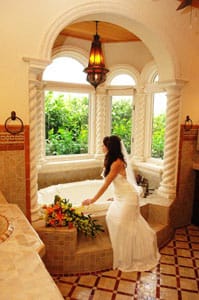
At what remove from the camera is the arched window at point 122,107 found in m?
4.74

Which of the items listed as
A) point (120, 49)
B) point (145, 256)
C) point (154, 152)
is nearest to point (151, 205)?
point (145, 256)

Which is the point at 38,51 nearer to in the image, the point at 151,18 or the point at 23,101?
the point at 23,101

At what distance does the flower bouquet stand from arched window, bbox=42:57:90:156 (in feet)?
5.57

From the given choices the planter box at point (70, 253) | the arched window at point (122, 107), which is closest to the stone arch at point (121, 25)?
the planter box at point (70, 253)

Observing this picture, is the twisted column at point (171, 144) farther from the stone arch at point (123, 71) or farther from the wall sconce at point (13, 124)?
the wall sconce at point (13, 124)

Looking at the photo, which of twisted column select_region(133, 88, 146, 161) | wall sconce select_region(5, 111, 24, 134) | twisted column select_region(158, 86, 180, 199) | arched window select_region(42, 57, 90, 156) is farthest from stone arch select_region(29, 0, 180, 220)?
arched window select_region(42, 57, 90, 156)

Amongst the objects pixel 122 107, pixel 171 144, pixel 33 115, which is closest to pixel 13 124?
pixel 33 115

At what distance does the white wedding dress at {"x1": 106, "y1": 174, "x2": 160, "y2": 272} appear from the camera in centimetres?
282

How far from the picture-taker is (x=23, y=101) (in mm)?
2486

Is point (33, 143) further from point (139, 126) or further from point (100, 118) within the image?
point (139, 126)

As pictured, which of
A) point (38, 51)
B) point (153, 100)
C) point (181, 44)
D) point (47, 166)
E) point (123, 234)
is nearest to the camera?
point (38, 51)

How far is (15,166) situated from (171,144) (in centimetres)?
219

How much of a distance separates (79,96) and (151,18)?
1.93m

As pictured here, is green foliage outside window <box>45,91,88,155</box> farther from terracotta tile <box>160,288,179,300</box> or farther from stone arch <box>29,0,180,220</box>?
terracotta tile <box>160,288,179,300</box>
